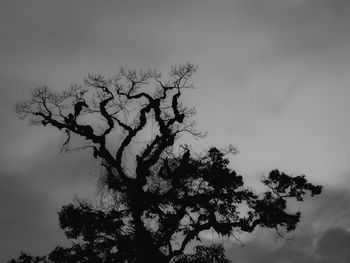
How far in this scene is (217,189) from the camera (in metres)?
28.0

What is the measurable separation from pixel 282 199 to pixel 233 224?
3.40m

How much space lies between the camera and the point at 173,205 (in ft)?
91.6

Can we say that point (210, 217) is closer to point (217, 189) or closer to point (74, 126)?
point (217, 189)

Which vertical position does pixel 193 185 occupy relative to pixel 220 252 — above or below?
above

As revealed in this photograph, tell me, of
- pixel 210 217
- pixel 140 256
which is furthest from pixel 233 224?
pixel 140 256

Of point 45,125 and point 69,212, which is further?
point 45,125

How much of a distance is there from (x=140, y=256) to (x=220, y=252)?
18.1 ft

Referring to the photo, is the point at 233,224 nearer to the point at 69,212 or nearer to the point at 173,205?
the point at 173,205

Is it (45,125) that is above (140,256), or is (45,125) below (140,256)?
above

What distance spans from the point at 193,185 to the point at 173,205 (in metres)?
1.73

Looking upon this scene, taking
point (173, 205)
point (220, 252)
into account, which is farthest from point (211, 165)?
point (220, 252)

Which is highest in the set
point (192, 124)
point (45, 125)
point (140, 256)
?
point (45, 125)

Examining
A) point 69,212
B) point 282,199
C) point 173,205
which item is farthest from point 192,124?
point 69,212

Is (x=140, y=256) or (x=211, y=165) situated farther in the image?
(x=211, y=165)
